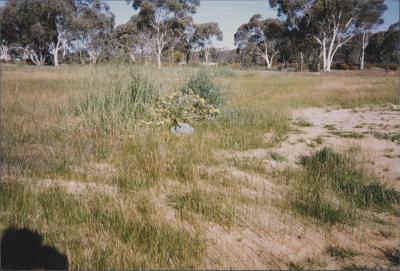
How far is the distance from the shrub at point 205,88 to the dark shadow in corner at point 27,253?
478 centimetres

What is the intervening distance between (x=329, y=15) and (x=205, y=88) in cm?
2879

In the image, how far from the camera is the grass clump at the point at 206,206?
2.25 m

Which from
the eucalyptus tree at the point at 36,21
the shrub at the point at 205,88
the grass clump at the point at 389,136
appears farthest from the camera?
the eucalyptus tree at the point at 36,21

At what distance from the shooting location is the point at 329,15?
2919 cm

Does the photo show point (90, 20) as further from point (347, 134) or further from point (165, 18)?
Result: point (347, 134)

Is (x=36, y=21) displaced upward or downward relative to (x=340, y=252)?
upward

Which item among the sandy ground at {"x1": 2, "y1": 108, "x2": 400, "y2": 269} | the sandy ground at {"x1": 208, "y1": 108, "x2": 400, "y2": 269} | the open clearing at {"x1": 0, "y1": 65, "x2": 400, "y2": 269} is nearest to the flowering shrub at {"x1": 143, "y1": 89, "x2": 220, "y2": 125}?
the open clearing at {"x1": 0, "y1": 65, "x2": 400, "y2": 269}

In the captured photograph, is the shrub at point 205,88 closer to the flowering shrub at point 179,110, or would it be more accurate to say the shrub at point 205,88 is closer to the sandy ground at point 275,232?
the flowering shrub at point 179,110

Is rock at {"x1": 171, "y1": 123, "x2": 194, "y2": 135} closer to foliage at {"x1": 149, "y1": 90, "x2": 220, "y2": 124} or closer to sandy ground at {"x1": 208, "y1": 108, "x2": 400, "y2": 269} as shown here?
foliage at {"x1": 149, "y1": 90, "x2": 220, "y2": 124}

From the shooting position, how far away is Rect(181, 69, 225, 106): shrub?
6.41 meters

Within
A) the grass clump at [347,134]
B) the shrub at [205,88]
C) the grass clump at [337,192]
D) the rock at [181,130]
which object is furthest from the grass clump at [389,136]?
the rock at [181,130]

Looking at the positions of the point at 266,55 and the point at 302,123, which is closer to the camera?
the point at 302,123

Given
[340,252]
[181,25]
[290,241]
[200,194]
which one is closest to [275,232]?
[290,241]

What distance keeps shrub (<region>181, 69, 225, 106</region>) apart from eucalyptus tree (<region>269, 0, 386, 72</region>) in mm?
26987
